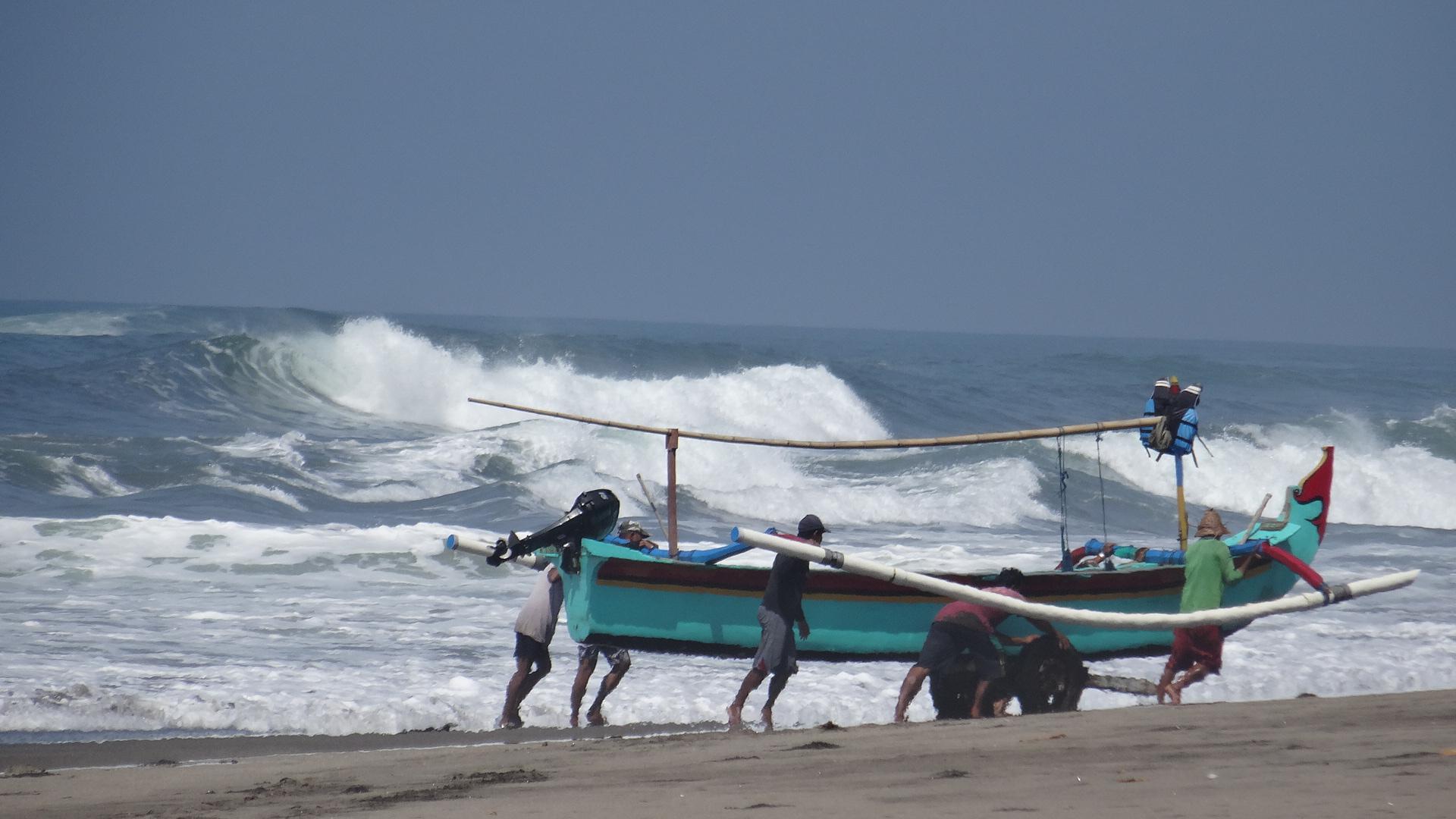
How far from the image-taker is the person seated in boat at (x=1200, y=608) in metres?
8.43

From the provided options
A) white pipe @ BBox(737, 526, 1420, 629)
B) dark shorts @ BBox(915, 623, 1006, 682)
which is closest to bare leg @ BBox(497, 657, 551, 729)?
white pipe @ BBox(737, 526, 1420, 629)

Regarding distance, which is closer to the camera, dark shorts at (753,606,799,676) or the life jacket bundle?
dark shorts at (753,606,799,676)

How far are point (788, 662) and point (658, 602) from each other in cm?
96

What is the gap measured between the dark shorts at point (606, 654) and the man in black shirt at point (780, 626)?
90 cm

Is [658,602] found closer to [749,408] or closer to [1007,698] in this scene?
[1007,698]

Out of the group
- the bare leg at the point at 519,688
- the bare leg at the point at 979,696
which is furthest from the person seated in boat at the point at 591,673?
the bare leg at the point at 979,696

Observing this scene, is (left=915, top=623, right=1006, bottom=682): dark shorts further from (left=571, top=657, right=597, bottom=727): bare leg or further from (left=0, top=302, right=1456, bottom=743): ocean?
(left=571, top=657, right=597, bottom=727): bare leg

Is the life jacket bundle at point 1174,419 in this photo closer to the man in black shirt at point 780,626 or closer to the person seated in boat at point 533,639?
the man in black shirt at point 780,626

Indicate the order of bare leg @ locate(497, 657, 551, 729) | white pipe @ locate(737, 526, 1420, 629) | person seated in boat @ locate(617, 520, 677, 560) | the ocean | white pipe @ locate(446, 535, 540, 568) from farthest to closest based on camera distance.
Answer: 1. the ocean
2. person seated in boat @ locate(617, 520, 677, 560)
3. white pipe @ locate(446, 535, 540, 568)
4. bare leg @ locate(497, 657, 551, 729)
5. white pipe @ locate(737, 526, 1420, 629)

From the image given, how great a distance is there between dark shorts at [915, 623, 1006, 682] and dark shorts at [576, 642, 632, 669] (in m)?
1.78

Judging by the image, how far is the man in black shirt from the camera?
25.6ft

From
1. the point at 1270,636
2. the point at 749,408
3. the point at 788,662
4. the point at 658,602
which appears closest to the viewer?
the point at 788,662

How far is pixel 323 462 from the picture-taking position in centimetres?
2006

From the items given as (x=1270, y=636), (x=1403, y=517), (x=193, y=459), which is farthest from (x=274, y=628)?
(x=1403, y=517)
